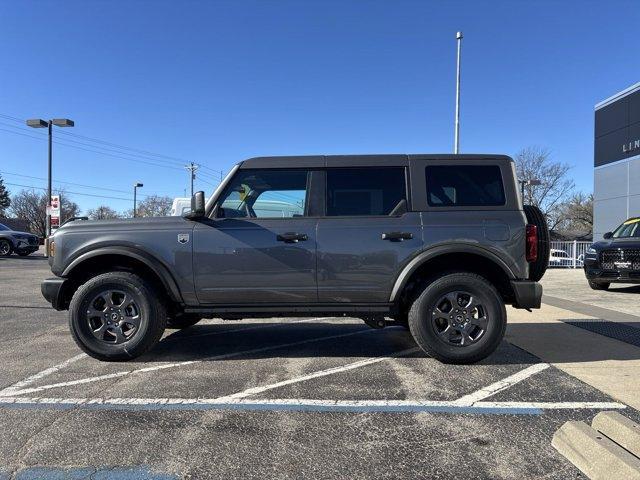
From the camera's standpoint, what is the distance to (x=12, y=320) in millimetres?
7297

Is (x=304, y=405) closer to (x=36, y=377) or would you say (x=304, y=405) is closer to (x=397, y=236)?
(x=397, y=236)

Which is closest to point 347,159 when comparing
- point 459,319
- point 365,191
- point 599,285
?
point 365,191

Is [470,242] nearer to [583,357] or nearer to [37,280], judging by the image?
[583,357]

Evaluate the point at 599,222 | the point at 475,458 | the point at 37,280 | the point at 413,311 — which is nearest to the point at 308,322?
the point at 413,311

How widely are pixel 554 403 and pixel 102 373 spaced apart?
12.9 feet

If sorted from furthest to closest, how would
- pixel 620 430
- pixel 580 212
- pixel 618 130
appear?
pixel 580 212
pixel 618 130
pixel 620 430

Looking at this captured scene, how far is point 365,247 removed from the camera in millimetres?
4770

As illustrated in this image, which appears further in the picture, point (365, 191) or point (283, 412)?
point (365, 191)

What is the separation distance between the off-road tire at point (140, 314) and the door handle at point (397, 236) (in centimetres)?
235

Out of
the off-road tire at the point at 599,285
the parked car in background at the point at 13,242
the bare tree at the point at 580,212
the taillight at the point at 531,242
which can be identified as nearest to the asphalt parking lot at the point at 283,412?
the taillight at the point at 531,242

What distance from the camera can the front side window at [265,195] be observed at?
16.3ft

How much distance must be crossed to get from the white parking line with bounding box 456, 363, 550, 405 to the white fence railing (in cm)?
1775

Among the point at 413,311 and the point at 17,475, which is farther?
the point at 413,311

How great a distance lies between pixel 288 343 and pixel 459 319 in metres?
2.11
